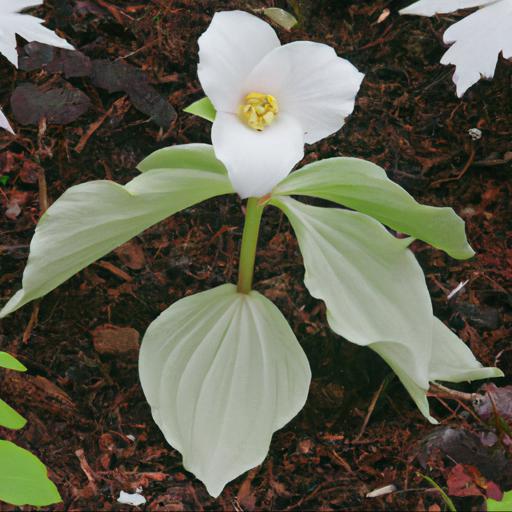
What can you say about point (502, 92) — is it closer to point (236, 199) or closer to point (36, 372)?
point (236, 199)

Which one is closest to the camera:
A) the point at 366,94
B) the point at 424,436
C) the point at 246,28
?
the point at 246,28

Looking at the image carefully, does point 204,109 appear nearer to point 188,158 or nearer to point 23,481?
point 188,158

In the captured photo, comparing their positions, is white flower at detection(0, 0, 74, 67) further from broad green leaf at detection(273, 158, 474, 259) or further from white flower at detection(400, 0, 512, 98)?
white flower at detection(400, 0, 512, 98)

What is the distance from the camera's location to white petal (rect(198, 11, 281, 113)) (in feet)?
2.56

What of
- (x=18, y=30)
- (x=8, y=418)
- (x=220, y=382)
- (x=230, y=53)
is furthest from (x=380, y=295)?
(x=18, y=30)

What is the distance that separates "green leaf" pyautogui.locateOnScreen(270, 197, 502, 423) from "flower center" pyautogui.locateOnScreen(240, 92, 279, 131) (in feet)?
0.56

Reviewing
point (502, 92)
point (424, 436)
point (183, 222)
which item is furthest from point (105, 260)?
point (502, 92)

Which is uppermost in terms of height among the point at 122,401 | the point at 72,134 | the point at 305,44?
the point at 305,44

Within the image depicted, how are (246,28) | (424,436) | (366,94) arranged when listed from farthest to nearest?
(366,94), (424,436), (246,28)

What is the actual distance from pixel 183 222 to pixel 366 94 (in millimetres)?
407

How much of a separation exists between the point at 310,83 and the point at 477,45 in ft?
0.77

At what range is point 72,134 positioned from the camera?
1179 mm

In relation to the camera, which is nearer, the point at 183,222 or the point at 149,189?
the point at 149,189

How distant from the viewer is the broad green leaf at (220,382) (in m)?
0.92
